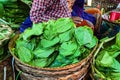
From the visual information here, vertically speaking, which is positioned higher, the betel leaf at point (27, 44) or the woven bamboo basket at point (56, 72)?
the betel leaf at point (27, 44)

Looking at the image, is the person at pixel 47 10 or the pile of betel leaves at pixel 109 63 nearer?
the pile of betel leaves at pixel 109 63

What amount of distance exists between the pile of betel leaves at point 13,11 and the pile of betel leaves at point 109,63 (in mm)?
1151

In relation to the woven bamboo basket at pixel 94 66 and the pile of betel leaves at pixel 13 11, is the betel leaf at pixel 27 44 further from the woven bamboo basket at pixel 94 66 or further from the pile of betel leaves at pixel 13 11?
the pile of betel leaves at pixel 13 11

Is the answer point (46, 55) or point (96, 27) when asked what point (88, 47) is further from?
point (96, 27)

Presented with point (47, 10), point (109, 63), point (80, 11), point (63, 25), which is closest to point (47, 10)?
point (47, 10)

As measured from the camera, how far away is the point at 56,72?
5.96ft

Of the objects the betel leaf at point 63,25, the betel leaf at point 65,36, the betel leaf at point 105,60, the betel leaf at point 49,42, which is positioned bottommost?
the betel leaf at point 105,60

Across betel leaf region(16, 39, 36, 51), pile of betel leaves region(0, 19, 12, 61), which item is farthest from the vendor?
betel leaf region(16, 39, 36, 51)

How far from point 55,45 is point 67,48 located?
0.35 ft

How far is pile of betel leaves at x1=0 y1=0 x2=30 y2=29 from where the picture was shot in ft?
9.09

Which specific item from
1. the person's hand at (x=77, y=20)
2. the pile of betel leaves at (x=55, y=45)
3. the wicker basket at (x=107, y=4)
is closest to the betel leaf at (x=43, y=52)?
the pile of betel leaves at (x=55, y=45)

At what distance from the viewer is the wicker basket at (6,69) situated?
2.15m

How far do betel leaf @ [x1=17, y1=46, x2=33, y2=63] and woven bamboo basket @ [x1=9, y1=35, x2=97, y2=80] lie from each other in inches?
1.3

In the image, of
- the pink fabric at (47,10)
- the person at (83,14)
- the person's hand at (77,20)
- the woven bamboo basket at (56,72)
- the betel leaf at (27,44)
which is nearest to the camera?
the woven bamboo basket at (56,72)
